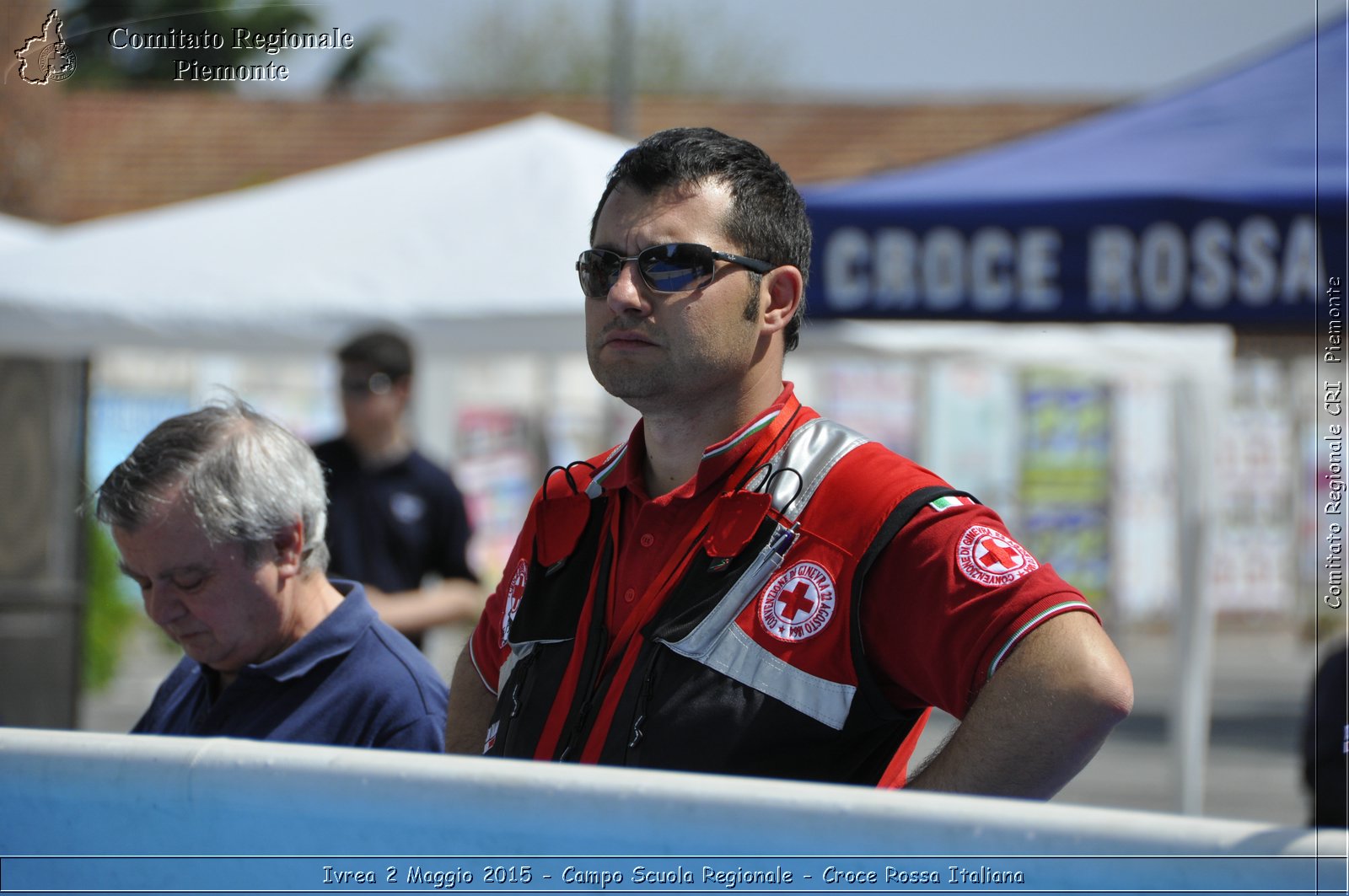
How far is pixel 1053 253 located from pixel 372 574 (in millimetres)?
2296

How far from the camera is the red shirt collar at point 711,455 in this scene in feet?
6.21

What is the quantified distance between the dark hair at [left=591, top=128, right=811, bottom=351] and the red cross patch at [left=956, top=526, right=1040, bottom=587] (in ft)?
1.59

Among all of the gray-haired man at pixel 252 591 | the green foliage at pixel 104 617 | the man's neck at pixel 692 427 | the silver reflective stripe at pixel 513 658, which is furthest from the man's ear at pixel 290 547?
the green foliage at pixel 104 617

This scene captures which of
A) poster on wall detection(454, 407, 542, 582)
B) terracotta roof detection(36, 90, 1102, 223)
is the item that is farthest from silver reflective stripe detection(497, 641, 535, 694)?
terracotta roof detection(36, 90, 1102, 223)

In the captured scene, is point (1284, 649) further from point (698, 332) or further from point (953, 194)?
point (698, 332)

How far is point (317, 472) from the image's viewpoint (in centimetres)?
245

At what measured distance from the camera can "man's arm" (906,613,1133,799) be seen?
62.0 inches

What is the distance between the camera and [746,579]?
5.83ft

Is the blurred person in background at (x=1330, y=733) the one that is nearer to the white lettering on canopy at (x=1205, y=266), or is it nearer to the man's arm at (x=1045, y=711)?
the white lettering on canopy at (x=1205, y=266)

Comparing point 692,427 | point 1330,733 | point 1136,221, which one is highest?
point 1136,221

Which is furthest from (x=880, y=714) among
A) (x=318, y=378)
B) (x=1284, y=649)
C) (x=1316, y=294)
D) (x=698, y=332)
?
(x=1284, y=649)

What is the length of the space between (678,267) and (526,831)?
34.0 inches

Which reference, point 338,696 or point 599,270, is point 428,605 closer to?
point 338,696

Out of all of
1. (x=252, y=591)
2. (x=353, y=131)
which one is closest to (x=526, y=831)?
(x=252, y=591)
